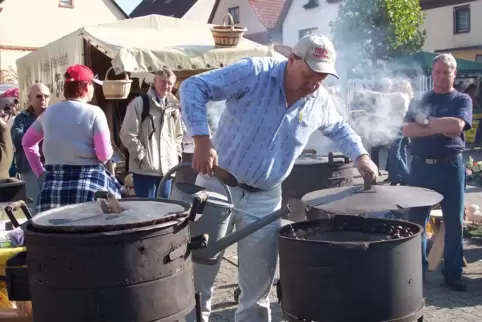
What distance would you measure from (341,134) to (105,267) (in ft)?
5.92

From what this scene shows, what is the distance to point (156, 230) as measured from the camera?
221 centimetres

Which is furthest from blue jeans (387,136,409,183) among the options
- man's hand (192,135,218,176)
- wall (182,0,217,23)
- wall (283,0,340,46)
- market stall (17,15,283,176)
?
wall (182,0,217,23)

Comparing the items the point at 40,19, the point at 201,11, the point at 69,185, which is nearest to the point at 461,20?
the point at 201,11

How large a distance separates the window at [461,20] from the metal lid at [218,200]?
28470 mm

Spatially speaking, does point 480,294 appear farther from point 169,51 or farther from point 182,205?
point 169,51

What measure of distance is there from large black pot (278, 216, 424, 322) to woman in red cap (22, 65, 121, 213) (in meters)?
1.41

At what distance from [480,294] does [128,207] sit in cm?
338

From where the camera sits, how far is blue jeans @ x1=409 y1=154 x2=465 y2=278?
15.7 ft

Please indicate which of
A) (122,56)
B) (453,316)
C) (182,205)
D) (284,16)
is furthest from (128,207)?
(284,16)

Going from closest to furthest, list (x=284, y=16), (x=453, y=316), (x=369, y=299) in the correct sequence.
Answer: (x=369, y=299) → (x=453, y=316) → (x=284, y=16)

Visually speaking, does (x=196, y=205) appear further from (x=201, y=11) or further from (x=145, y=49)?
(x=201, y=11)

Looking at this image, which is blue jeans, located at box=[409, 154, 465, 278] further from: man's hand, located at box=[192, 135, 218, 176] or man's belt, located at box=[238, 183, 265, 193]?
man's hand, located at box=[192, 135, 218, 176]

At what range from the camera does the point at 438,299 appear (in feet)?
15.4

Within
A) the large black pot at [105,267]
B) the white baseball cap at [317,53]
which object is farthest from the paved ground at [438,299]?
the large black pot at [105,267]
